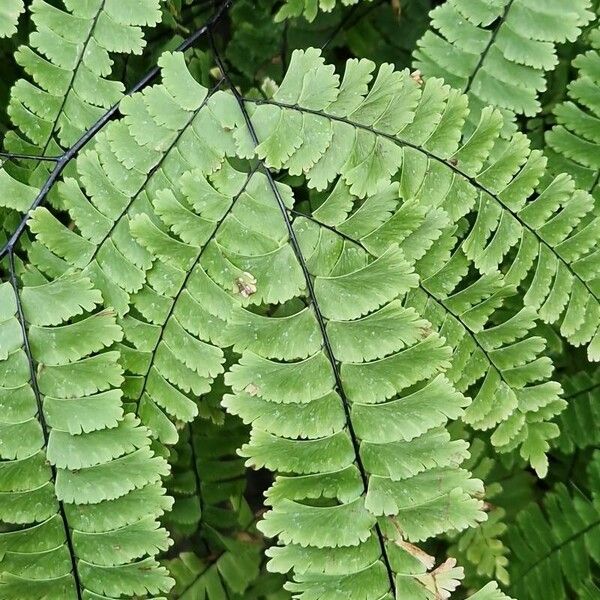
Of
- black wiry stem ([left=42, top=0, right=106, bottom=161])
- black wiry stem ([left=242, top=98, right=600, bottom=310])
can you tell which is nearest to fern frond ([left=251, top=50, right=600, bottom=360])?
black wiry stem ([left=242, top=98, right=600, bottom=310])

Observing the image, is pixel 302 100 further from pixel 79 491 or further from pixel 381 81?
pixel 79 491

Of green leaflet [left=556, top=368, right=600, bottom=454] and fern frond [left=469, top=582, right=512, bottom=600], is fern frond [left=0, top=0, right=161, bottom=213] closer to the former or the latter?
fern frond [left=469, top=582, right=512, bottom=600]

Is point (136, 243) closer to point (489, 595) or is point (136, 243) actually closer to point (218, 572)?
point (489, 595)

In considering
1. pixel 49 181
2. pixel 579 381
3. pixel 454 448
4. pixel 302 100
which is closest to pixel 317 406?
pixel 454 448

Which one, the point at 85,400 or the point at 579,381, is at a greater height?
the point at 579,381

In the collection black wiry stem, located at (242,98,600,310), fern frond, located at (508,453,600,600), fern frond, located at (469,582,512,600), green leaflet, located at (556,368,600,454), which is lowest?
fern frond, located at (469,582,512,600)

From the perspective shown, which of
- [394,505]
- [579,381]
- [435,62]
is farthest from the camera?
[579,381]
